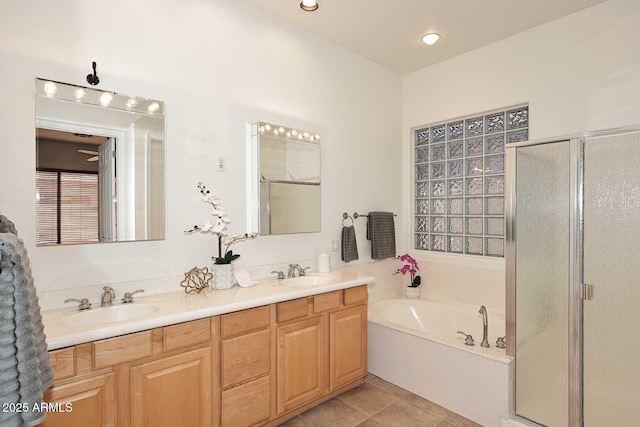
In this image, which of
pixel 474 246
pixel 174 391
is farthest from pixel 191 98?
pixel 474 246

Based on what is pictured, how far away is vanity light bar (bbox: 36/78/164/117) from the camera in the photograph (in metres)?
1.77

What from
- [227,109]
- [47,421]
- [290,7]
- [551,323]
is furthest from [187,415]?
[290,7]

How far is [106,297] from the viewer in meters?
1.86

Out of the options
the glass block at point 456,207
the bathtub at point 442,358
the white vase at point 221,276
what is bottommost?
the bathtub at point 442,358

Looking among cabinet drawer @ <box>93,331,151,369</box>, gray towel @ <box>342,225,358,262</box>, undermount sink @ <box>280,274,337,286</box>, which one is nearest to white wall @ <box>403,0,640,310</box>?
gray towel @ <box>342,225,358,262</box>

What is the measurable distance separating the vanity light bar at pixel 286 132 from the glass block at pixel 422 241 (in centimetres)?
164

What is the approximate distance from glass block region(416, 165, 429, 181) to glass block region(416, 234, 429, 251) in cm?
62

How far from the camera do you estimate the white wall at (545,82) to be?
7.93 ft

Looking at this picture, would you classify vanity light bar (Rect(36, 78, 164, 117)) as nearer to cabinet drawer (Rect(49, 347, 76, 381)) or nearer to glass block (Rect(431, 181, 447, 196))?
cabinet drawer (Rect(49, 347, 76, 381))

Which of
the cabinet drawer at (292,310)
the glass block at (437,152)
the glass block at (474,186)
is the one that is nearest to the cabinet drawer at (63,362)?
the cabinet drawer at (292,310)

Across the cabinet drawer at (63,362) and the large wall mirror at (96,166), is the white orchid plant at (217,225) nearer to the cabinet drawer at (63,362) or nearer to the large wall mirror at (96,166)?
the large wall mirror at (96,166)

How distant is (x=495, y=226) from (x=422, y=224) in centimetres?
77

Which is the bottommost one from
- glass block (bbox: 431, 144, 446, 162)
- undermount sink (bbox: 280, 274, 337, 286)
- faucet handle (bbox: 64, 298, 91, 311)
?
undermount sink (bbox: 280, 274, 337, 286)

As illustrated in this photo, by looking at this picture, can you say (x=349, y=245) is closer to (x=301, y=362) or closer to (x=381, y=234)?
(x=381, y=234)
